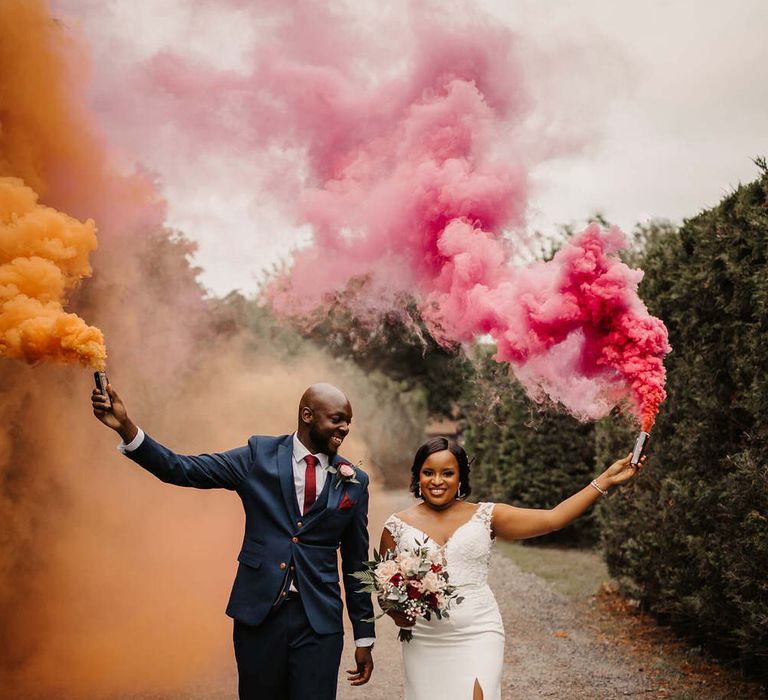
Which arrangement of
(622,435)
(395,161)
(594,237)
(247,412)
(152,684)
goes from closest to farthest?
(594,237), (395,161), (152,684), (247,412), (622,435)

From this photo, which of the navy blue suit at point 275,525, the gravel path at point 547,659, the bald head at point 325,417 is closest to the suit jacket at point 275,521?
the navy blue suit at point 275,525

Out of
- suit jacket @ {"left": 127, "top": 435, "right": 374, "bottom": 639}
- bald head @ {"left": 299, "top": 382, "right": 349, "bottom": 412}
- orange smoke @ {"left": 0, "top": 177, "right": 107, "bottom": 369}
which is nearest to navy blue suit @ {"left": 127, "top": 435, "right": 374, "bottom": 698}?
suit jacket @ {"left": 127, "top": 435, "right": 374, "bottom": 639}

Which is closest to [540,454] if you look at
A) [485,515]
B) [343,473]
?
[485,515]

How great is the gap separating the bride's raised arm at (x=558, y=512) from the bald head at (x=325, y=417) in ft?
3.53

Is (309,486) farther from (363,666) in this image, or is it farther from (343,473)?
(363,666)

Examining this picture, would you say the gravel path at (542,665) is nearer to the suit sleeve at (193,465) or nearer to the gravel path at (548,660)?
the gravel path at (548,660)

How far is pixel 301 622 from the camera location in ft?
13.6

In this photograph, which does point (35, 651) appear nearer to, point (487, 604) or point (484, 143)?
point (487, 604)

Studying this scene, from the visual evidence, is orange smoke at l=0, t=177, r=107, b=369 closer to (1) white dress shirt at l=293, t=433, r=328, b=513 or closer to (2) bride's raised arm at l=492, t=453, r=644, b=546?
(1) white dress shirt at l=293, t=433, r=328, b=513

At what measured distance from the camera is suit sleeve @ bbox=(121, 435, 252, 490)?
405 cm

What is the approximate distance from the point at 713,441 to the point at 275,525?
16.2ft

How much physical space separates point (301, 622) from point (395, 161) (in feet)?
13.4

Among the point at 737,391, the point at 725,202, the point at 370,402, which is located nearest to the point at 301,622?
the point at 737,391

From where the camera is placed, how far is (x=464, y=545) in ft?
15.3
